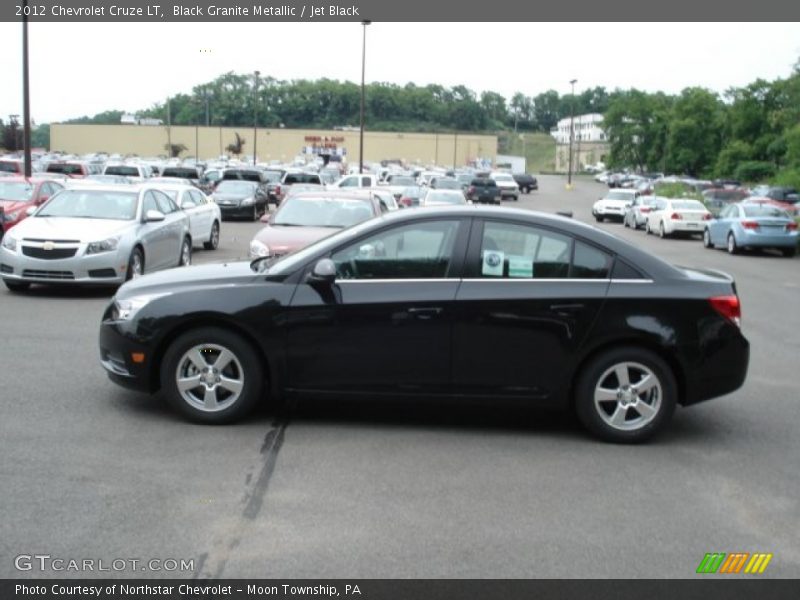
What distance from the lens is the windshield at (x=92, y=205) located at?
1442 cm

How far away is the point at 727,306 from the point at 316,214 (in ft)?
29.6

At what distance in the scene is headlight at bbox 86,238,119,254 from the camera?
13359 mm

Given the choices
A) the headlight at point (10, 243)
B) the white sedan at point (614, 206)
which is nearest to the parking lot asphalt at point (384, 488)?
the headlight at point (10, 243)

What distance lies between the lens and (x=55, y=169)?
131ft

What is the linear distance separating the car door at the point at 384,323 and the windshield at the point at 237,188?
2741 cm

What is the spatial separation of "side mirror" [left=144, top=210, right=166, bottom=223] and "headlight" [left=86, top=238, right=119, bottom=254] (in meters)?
1.07

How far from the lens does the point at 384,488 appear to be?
5734mm

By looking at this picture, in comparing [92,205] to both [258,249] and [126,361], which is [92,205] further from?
[126,361]

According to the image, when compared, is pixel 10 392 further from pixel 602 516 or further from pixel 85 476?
pixel 602 516

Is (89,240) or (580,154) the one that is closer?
(89,240)

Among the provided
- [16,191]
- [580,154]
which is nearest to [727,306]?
[16,191]

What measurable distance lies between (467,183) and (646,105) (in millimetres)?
47013
